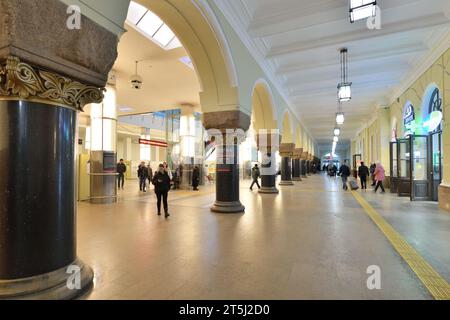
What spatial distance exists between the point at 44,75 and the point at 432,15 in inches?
313

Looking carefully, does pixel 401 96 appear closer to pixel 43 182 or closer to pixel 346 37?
pixel 346 37

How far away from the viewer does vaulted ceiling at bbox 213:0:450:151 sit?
5.97 m

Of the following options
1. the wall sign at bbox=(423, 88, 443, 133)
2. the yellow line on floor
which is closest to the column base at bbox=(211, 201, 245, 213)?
the yellow line on floor

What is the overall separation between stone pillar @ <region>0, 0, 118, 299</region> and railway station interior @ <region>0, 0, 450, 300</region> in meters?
0.01

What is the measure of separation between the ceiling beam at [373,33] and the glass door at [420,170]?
→ 3945mm

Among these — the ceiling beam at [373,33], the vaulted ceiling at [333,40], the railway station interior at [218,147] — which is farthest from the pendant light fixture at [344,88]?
the ceiling beam at [373,33]

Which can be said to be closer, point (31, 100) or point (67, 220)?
point (31, 100)

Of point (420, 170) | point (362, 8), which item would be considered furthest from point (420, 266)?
point (420, 170)

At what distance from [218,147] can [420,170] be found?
23.6ft
